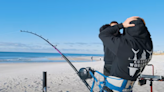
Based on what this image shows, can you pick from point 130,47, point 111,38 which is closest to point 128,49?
point 130,47

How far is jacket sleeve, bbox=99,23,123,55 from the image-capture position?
129 cm

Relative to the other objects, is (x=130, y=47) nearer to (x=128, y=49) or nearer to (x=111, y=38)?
(x=128, y=49)

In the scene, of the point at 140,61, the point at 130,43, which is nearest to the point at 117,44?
the point at 130,43

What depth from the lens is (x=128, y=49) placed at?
4.14 ft

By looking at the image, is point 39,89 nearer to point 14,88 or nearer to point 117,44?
point 14,88

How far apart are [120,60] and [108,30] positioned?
27 centimetres

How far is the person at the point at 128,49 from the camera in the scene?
1.27m

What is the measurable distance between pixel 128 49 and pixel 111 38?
0.16 meters

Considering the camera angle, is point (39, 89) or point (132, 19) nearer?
point (132, 19)

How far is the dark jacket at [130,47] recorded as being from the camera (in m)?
1.27

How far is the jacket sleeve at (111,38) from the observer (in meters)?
1.29

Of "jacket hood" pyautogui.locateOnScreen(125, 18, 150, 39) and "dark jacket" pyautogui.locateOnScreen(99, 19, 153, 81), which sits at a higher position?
"jacket hood" pyautogui.locateOnScreen(125, 18, 150, 39)

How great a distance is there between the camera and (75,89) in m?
5.69

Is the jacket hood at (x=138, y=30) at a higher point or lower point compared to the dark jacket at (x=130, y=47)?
higher
